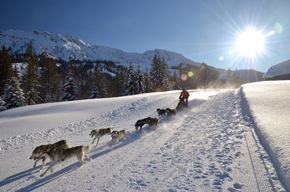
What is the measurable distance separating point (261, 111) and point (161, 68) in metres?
39.3

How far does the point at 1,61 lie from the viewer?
39125 mm

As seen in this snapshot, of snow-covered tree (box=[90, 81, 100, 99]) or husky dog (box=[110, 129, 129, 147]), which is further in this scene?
snow-covered tree (box=[90, 81, 100, 99])

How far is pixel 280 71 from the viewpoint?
43.9 metres

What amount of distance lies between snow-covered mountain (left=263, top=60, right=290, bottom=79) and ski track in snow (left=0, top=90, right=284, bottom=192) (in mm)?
37835

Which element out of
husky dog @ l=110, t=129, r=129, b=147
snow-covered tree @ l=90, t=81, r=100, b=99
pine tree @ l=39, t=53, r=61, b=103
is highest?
pine tree @ l=39, t=53, r=61, b=103

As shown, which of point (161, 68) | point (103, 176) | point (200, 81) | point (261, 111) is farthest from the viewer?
point (200, 81)

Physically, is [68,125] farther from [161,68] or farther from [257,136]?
[161,68]

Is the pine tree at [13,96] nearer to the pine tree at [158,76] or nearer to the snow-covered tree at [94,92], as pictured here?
the snow-covered tree at [94,92]

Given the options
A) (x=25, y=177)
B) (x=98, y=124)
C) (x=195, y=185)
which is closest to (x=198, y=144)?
(x=195, y=185)

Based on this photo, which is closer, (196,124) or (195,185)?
(195,185)

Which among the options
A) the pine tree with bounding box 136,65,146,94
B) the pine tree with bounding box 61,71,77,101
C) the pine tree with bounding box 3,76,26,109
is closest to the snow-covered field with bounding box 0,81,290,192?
the pine tree with bounding box 3,76,26,109

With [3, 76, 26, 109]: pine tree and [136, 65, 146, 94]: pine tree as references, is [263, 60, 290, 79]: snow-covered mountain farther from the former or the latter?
[3, 76, 26, 109]: pine tree

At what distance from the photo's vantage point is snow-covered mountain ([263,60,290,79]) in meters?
42.2

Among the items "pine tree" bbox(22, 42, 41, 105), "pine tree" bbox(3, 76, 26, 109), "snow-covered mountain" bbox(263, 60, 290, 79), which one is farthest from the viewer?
"snow-covered mountain" bbox(263, 60, 290, 79)
